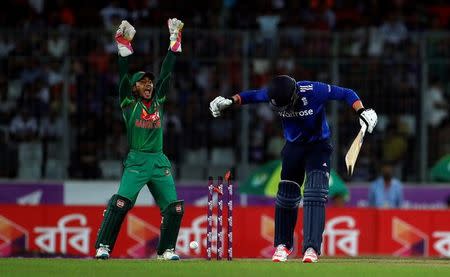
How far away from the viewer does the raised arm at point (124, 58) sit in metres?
15.1

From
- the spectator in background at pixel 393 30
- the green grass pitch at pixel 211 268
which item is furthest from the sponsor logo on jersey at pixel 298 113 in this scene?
the spectator in background at pixel 393 30

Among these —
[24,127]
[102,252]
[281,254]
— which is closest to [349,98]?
[281,254]

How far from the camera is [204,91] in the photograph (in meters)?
23.8

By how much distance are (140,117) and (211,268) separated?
2.19m

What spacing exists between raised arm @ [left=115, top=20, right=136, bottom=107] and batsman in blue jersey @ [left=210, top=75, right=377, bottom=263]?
971 millimetres

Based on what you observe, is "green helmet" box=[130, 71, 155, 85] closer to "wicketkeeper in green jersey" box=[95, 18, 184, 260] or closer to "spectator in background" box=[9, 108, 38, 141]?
"wicketkeeper in green jersey" box=[95, 18, 184, 260]

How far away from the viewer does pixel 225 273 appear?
13055 millimetres

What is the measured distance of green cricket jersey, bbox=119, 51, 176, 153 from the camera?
49.6 feet

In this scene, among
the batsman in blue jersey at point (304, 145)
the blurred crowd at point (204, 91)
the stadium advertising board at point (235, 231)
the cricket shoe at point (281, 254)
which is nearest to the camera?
the batsman in blue jersey at point (304, 145)

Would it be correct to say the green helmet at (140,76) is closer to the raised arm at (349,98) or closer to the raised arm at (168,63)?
the raised arm at (168,63)

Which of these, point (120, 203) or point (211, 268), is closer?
point (211, 268)

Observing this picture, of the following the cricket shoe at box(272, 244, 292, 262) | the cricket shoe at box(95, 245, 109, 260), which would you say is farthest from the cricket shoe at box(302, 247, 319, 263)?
the cricket shoe at box(95, 245, 109, 260)

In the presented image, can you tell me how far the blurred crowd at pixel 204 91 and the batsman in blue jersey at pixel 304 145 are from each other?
8635mm

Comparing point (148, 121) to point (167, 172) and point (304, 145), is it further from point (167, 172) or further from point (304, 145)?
Answer: point (304, 145)
